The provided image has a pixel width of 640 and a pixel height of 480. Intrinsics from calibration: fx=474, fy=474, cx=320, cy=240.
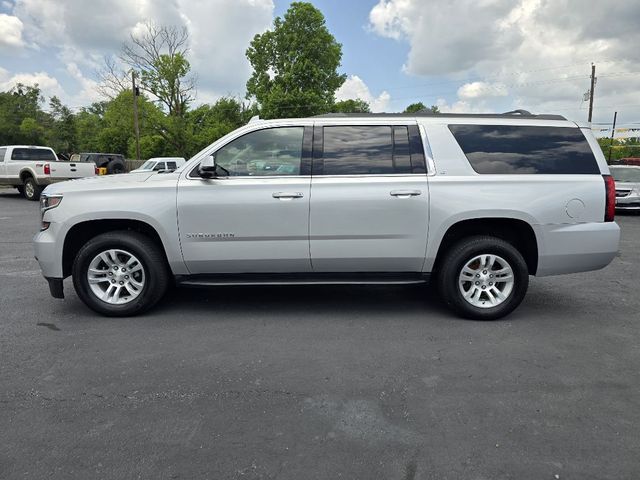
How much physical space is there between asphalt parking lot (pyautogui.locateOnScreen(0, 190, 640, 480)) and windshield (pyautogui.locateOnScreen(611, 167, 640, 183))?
37.4ft

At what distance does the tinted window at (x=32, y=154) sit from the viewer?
17312 mm

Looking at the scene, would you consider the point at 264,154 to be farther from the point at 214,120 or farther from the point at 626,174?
the point at 214,120

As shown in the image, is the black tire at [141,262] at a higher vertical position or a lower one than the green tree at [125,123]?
lower

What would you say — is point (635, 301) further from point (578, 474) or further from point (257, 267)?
point (257, 267)

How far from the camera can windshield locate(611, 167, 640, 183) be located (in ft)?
47.9

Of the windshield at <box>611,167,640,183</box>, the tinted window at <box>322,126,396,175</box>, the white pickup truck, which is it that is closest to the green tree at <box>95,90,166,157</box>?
the white pickup truck

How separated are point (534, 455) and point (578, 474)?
21 cm

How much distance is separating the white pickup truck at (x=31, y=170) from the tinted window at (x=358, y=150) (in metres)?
15.3

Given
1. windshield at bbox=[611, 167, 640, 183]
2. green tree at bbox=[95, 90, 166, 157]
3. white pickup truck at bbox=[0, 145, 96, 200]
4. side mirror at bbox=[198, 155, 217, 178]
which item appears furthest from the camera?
green tree at bbox=[95, 90, 166, 157]

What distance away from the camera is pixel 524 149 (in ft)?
15.2

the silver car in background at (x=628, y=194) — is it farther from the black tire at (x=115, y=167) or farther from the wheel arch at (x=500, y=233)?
the black tire at (x=115, y=167)

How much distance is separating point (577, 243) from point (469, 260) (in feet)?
3.41

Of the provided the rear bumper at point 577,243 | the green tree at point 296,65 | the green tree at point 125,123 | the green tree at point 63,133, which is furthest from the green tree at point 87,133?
the rear bumper at point 577,243

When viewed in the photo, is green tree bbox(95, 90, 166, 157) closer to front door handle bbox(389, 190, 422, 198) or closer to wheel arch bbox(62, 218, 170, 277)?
wheel arch bbox(62, 218, 170, 277)
